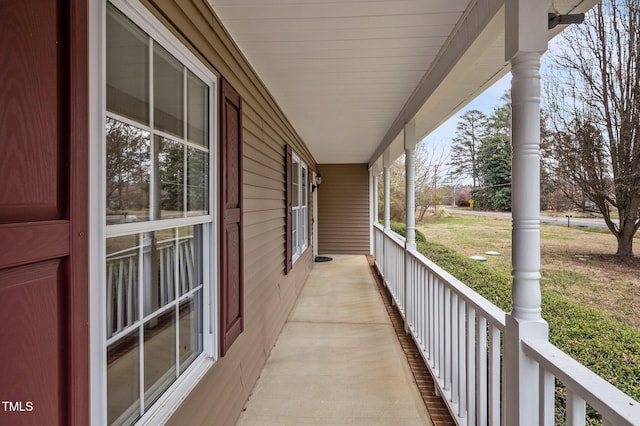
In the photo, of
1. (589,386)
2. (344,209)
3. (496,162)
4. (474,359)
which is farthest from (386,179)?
(589,386)

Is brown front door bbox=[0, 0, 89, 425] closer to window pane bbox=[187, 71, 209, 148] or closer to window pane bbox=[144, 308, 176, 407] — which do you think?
window pane bbox=[144, 308, 176, 407]

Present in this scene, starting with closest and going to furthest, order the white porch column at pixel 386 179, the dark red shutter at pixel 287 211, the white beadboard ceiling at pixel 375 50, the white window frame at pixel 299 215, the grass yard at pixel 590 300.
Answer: the grass yard at pixel 590 300 < the white beadboard ceiling at pixel 375 50 < the dark red shutter at pixel 287 211 < the white window frame at pixel 299 215 < the white porch column at pixel 386 179

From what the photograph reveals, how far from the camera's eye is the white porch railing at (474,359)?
3.44ft

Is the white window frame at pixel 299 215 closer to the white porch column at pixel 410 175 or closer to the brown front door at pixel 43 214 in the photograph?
the white porch column at pixel 410 175

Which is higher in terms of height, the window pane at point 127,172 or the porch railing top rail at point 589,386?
the window pane at point 127,172

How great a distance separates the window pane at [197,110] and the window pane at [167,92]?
0.08 m

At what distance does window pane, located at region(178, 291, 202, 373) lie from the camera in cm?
168

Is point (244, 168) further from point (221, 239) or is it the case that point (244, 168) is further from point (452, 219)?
point (452, 219)

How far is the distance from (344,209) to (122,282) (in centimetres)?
849

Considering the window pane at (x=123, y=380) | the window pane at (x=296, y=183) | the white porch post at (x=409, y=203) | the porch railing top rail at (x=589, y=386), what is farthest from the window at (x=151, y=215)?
the window pane at (x=296, y=183)

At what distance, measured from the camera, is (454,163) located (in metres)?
3.28

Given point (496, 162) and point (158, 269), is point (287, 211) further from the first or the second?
point (158, 269)

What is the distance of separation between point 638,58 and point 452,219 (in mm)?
2207

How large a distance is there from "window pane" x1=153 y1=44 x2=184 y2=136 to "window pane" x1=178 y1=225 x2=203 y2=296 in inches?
19.2
